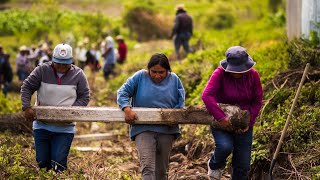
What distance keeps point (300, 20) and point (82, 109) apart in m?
Result: 5.68

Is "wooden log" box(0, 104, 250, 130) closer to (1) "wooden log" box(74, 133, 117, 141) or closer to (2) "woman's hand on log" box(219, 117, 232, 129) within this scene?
(2) "woman's hand on log" box(219, 117, 232, 129)

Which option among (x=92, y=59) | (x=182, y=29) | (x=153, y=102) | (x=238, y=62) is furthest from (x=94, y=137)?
(x=92, y=59)

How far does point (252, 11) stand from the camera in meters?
40.2

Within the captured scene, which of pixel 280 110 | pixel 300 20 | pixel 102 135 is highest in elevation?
pixel 300 20

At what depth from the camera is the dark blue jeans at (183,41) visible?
16.4 m

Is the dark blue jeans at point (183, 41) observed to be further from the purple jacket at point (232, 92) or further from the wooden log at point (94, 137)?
the purple jacket at point (232, 92)

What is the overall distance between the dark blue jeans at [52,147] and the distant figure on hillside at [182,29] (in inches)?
407

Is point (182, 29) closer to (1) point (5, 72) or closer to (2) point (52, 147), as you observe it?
(1) point (5, 72)

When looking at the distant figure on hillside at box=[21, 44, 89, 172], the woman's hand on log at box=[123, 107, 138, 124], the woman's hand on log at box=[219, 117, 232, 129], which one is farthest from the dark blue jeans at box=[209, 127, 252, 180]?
the distant figure on hillside at box=[21, 44, 89, 172]

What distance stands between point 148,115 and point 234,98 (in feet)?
2.86

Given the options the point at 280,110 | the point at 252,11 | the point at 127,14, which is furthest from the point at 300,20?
the point at 252,11

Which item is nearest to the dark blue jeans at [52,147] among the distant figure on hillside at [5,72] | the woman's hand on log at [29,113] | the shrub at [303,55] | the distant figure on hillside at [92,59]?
the woman's hand on log at [29,113]

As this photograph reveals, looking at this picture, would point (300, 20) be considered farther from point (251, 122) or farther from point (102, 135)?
point (251, 122)

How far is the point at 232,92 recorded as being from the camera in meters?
5.77
